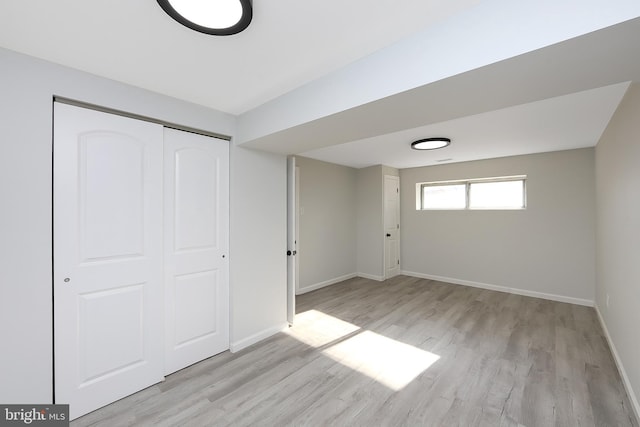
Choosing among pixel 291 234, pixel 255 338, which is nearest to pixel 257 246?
pixel 291 234

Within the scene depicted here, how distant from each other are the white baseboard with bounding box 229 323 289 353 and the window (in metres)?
3.90

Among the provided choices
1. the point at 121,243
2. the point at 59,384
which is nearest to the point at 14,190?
the point at 121,243

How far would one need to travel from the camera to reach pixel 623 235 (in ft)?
7.15

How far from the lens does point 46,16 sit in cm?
128

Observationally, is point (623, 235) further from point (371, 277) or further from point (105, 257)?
point (105, 257)

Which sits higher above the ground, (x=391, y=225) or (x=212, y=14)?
(x=212, y=14)

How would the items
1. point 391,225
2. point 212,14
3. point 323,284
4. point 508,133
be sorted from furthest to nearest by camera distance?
point 391,225
point 323,284
point 508,133
point 212,14

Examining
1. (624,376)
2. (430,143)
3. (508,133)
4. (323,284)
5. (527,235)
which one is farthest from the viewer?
(323,284)

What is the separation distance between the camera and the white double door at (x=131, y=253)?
1.74 metres

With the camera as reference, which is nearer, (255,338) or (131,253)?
(131,253)

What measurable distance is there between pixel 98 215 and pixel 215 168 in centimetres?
96

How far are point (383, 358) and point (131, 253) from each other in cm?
233

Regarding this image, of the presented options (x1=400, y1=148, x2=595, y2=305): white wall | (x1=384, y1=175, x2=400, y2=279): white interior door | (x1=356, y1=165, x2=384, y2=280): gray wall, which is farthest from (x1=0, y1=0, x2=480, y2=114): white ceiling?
(x1=400, y1=148, x2=595, y2=305): white wall

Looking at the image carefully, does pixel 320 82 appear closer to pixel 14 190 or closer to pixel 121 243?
Result: pixel 121 243
